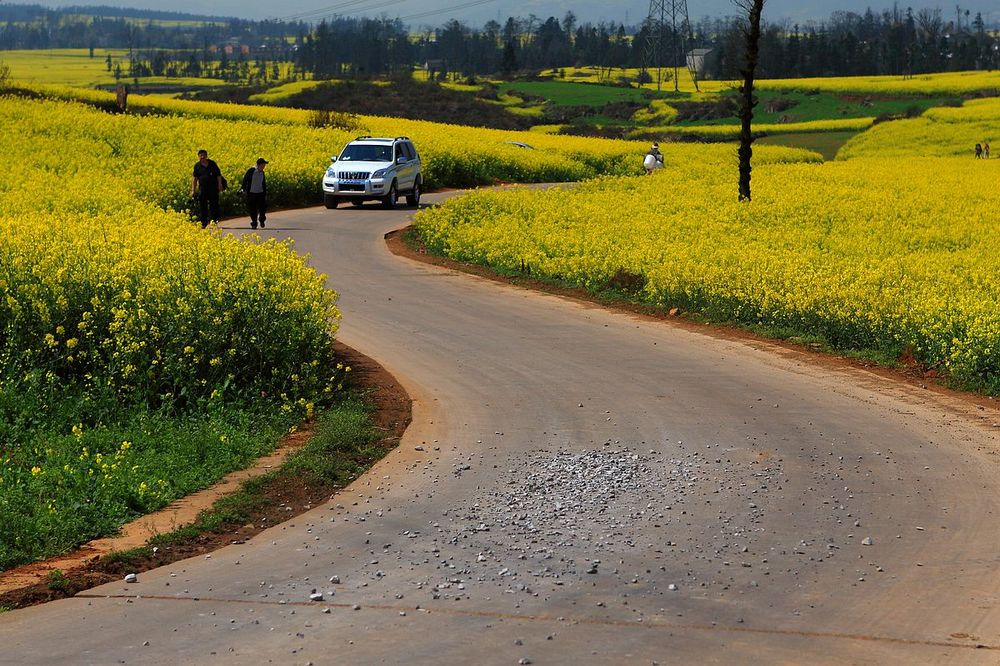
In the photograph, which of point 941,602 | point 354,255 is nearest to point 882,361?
point 941,602

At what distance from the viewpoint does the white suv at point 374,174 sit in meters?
38.7

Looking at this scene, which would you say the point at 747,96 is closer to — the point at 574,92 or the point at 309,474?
the point at 309,474

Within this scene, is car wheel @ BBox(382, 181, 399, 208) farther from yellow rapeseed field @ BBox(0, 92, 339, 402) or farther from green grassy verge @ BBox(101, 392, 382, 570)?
green grassy verge @ BBox(101, 392, 382, 570)

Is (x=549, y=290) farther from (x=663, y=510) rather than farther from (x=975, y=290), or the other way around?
(x=663, y=510)

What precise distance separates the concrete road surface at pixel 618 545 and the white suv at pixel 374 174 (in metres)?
24.1

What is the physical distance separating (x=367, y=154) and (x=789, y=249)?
55.3 ft

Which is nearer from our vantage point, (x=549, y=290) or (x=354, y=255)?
(x=549, y=290)

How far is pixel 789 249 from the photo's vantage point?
2602 centimetres

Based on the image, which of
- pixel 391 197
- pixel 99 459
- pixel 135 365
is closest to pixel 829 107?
pixel 391 197

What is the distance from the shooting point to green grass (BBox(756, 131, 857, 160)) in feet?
265

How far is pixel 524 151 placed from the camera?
194 feet

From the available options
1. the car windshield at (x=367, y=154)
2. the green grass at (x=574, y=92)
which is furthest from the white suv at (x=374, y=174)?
the green grass at (x=574, y=92)

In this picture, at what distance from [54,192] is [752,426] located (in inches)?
841

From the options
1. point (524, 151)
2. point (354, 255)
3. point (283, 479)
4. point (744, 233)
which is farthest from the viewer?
point (524, 151)
